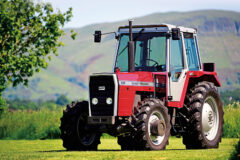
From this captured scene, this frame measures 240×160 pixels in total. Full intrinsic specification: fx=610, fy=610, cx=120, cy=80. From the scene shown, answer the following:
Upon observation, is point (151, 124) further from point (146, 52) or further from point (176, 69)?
point (146, 52)

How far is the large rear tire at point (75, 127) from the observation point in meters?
14.4

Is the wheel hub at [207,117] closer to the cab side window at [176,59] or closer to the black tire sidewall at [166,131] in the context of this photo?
the cab side window at [176,59]

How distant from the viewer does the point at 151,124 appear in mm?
13688

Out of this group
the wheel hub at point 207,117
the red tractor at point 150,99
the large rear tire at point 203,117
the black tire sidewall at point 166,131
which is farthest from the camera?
the wheel hub at point 207,117

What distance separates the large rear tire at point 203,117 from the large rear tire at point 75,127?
2502mm

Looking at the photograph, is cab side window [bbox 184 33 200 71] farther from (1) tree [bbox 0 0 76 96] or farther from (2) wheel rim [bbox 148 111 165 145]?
(1) tree [bbox 0 0 76 96]

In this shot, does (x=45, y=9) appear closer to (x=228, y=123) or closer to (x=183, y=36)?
(x=228, y=123)

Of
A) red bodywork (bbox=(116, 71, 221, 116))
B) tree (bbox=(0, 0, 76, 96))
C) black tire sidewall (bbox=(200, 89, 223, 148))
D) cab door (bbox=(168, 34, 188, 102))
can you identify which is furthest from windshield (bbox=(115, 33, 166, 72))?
tree (bbox=(0, 0, 76, 96))

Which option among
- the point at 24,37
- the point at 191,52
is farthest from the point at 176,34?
the point at 24,37

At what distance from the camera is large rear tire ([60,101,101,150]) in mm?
14367

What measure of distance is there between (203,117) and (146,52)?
221cm

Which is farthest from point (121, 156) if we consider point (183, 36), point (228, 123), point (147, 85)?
point (228, 123)

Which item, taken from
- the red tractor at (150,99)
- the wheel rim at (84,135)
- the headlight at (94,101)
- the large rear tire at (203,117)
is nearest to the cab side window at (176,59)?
the red tractor at (150,99)

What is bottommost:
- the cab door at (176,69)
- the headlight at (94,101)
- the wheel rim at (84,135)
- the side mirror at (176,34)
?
the wheel rim at (84,135)
